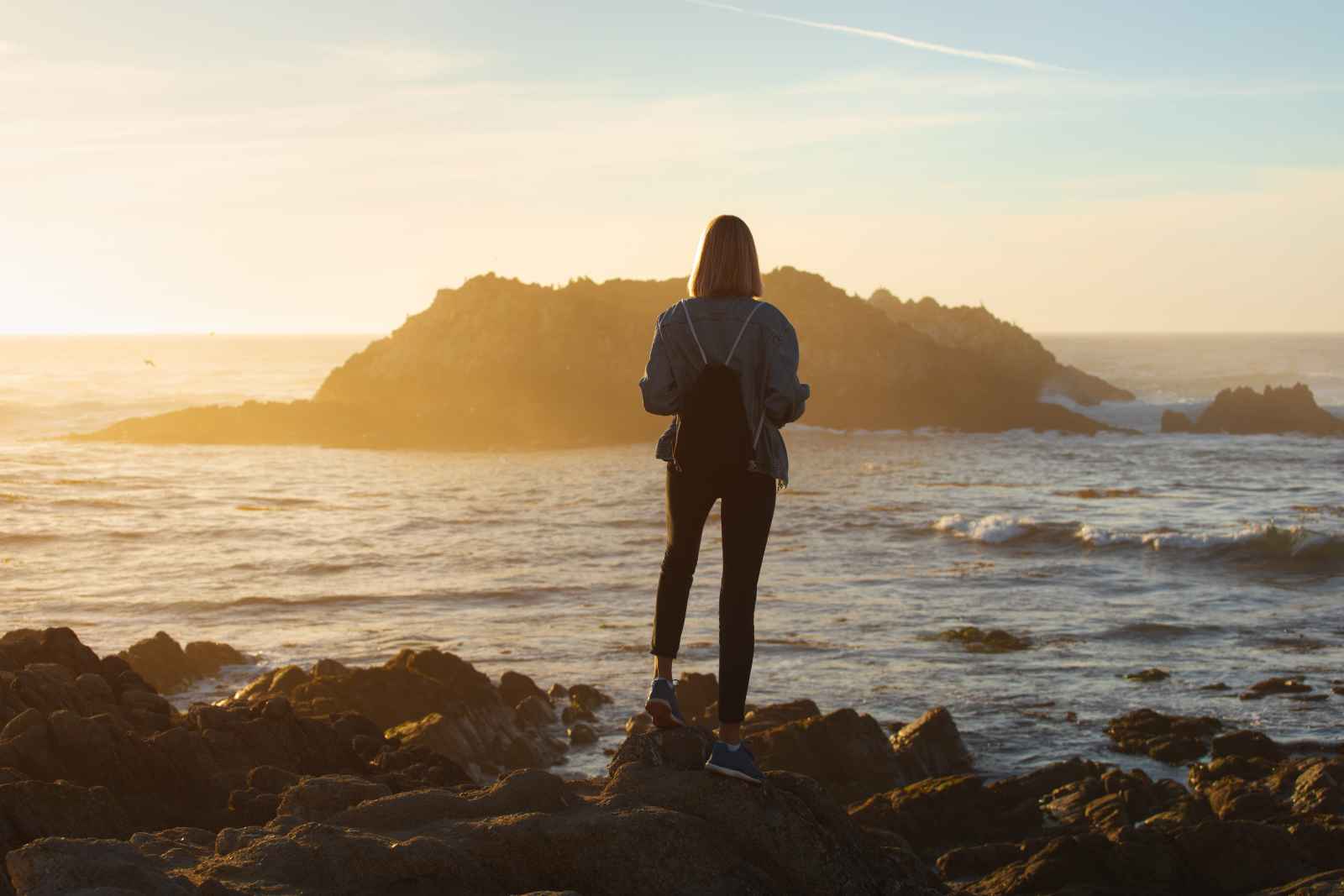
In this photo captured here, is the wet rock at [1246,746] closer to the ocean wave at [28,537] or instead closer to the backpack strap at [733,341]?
the backpack strap at [733,341]

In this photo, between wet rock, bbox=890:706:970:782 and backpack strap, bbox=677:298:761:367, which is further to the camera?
wet rock, bbox=890:706:970:782

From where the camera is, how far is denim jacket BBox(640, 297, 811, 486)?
540cm

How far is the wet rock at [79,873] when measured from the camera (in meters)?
4.84

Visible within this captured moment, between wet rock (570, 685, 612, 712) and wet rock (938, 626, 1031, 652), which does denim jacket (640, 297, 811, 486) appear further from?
wet rock (938, 626, 1031, 652)

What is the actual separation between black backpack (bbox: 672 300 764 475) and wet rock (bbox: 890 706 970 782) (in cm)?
860

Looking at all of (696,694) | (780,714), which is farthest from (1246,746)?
(696,694)

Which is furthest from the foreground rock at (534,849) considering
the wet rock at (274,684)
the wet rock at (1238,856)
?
the wet rock at (274,684)

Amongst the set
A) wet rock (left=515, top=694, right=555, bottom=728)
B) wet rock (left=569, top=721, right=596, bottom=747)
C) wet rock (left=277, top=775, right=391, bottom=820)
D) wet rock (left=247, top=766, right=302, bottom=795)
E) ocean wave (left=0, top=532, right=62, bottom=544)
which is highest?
wet rock (left=277, top=775, right=391, bottom=820)

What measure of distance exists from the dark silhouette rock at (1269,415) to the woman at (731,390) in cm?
5871

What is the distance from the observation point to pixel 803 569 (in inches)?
1061

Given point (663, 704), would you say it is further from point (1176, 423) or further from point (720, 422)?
point (1176, 423)

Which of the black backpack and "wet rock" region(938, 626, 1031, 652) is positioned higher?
the black backpack

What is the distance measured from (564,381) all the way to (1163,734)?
51670 mm

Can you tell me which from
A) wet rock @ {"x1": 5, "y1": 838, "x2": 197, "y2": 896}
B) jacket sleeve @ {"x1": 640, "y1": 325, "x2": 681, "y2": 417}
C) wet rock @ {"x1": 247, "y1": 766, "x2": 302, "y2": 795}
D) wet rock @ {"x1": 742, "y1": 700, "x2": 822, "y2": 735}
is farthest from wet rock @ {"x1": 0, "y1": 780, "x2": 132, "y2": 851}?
wet rock @ {"x1": 742, "y1": 700, "x2": 822, "y2": 735}
